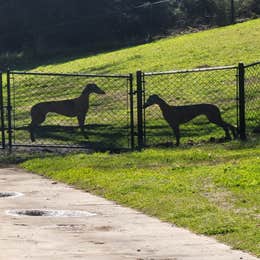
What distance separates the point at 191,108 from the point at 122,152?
5.16 ft

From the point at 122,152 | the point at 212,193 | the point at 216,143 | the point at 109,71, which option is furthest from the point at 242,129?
the point at 109,71

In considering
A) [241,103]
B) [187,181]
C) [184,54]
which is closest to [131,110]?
[241,103]

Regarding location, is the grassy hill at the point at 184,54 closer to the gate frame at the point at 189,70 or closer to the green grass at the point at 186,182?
the gate frame at the point at 189,70

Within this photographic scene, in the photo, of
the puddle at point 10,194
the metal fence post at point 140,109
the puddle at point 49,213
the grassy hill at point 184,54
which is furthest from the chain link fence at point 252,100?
the puddle at point 49,213

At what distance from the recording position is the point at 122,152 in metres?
15.9

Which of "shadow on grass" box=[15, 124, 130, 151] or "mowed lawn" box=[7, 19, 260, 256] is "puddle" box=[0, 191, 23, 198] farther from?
"shadow on grass" box=[15, 124, 130, 151]

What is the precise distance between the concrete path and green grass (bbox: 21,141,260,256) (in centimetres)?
25

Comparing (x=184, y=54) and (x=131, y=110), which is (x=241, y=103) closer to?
(x=131, y=110)

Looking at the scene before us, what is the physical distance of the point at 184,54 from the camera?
28.9m

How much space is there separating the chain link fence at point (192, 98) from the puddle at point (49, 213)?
5448 millimetres

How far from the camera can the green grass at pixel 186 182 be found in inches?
375

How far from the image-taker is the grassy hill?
27.2 metres

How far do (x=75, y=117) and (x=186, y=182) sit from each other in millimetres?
7349

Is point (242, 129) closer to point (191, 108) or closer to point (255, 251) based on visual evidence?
point (191, 108)
